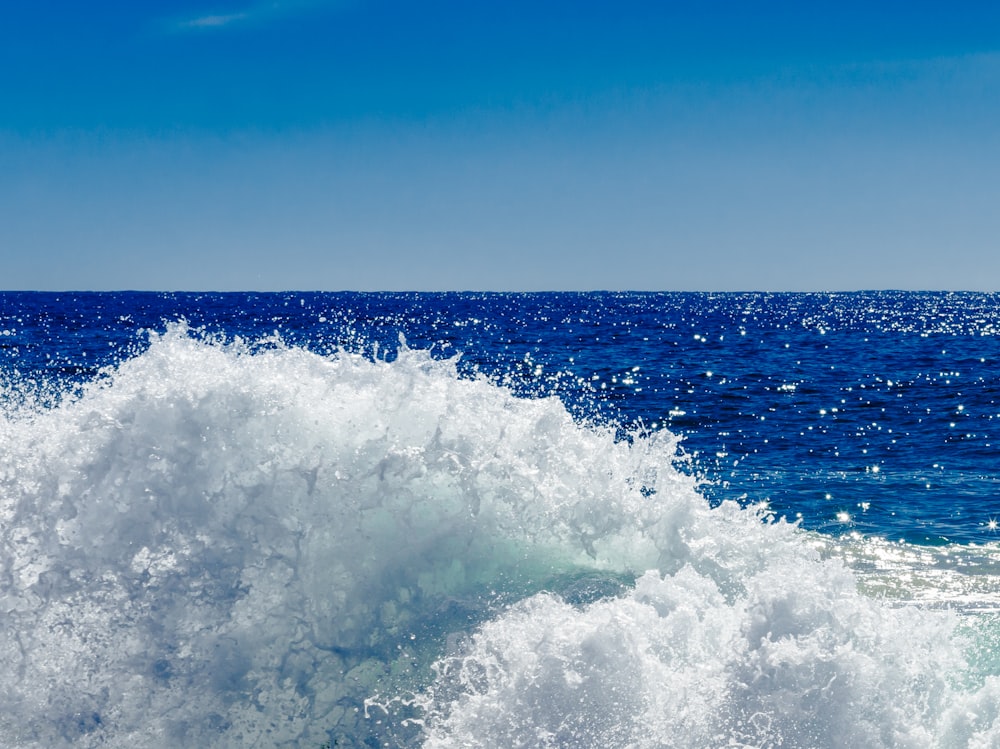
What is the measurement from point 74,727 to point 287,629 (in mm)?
1519

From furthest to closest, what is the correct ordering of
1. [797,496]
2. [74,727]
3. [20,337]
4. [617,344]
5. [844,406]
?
[617,344], [20,337], [844,406], [797,496], [74,727]

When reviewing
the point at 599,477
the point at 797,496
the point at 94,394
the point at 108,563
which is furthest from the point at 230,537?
the point at 797,496

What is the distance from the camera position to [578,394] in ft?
88.8

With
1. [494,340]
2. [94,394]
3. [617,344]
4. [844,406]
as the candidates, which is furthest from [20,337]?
[94,394]

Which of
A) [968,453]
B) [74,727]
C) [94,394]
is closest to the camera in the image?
[74,727]

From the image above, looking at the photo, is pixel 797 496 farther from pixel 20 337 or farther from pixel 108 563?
pixel 20 337

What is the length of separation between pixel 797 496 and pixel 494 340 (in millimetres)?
44228

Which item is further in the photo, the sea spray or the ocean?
the sea spray

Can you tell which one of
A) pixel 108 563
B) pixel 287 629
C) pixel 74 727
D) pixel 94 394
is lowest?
pixel 74 727

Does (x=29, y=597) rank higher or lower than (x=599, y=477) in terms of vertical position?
lower

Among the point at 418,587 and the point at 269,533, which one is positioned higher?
the point at 269,533

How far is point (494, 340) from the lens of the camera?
5712 centimetres

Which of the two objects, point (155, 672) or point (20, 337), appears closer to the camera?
point (155, 672)

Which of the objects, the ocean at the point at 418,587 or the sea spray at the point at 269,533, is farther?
the sea spray at the point at 269,533
